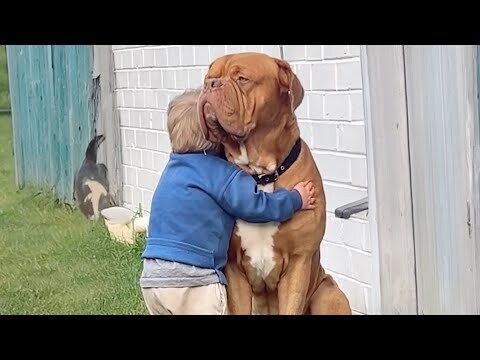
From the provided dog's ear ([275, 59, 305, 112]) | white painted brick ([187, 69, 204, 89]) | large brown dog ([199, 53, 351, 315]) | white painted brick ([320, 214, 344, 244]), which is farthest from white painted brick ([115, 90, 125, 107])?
white painted brick ([320, 214, 344, 244])

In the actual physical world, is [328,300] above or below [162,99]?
below

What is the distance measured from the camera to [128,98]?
6.15 feet

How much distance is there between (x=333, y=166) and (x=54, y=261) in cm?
65

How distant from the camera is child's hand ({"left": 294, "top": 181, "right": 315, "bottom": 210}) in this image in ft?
5.40

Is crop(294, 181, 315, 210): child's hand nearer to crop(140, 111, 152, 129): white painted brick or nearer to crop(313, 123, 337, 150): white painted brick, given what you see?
crop(313, 123, 337, 150): white painted brick

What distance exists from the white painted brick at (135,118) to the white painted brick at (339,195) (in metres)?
0.45

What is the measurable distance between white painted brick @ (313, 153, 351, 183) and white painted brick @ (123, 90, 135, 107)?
441 mm

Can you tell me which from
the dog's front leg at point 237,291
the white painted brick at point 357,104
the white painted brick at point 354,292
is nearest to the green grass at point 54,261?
the dog's front leg at point 237,291

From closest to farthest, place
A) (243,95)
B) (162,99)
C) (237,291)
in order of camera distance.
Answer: (243,95) → (237,291) → (162,99)

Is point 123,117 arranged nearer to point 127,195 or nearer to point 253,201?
point 127,195

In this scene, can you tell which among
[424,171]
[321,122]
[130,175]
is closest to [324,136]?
[321,122]

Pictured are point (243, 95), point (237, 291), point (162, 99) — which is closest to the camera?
point (243, 95)
